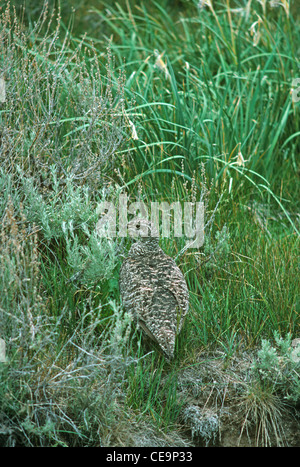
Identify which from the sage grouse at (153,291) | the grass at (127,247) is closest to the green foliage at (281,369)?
the grass at (127,247)

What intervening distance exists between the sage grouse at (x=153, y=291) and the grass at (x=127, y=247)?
4.9 inches

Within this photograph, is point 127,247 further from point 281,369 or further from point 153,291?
point 281,369

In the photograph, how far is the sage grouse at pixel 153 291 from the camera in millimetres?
2992

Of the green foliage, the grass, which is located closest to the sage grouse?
the grass

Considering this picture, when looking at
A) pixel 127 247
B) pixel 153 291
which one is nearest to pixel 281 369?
pixel 153 291

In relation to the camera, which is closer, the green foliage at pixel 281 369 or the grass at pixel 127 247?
the grass at pixel 127 247

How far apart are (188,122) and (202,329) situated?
6.54 ft

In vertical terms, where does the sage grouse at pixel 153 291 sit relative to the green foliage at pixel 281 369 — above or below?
above

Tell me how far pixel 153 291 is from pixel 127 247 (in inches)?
25.9

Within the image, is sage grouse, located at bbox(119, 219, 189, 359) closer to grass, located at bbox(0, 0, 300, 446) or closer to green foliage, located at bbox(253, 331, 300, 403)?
grass, located at bbox(0, 0, 300, 446)

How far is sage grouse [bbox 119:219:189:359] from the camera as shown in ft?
9.82

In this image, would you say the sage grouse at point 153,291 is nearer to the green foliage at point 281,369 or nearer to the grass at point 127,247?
the grass at point 127,247

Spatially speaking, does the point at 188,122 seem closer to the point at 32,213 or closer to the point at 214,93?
the point at 214,93

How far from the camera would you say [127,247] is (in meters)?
3.70
